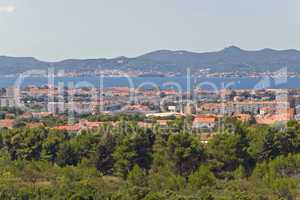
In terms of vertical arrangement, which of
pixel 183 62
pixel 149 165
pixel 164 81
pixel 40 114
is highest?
pixel 183 62

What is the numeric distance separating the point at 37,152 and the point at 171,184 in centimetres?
570

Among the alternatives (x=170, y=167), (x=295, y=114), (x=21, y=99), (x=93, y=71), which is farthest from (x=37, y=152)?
(x=93, y=71)

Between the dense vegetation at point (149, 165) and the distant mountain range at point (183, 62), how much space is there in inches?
2405

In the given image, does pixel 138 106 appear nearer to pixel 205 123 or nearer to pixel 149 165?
pixel 205 123

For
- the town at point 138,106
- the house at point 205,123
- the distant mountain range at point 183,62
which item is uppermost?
the distant mountain range at point 183,62

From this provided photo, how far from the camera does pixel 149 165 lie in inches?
599

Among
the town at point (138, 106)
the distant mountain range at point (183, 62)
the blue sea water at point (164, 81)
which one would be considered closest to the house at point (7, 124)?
the town at point (138, 106)

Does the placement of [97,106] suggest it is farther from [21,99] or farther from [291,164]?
[291,164]

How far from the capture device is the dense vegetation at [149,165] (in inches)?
424

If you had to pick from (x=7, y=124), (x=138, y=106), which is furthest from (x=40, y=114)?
(x=138, y=106)

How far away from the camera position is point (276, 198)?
34.8 ft

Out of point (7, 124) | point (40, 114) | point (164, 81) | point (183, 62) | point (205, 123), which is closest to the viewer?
point (205, 123)

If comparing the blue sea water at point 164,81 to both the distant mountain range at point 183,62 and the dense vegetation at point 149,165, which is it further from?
the dense vegetation at point 149,165

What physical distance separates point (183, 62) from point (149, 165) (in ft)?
252
